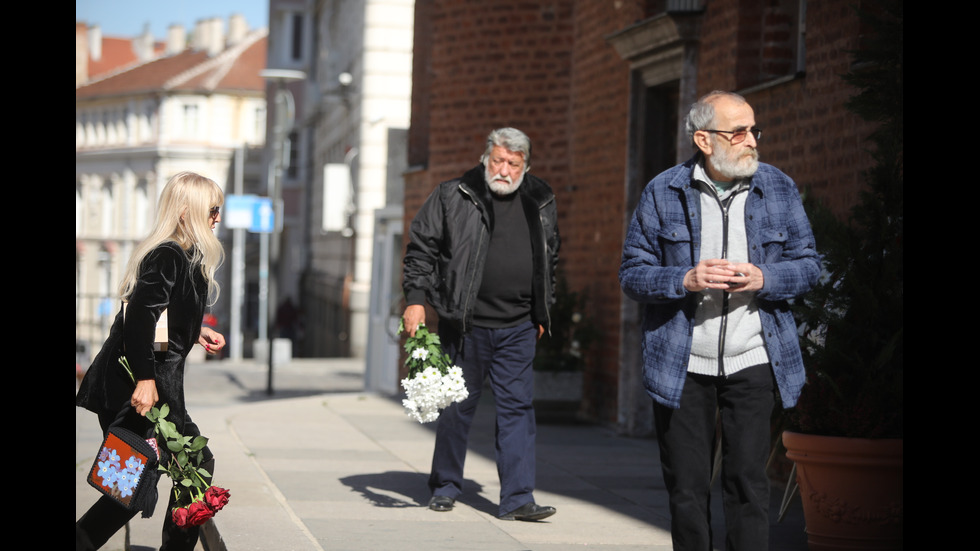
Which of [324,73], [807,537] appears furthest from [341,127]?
[807,537]

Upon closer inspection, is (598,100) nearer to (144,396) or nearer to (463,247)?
(463,247)

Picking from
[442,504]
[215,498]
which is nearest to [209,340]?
[215,498]

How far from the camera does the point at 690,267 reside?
4.76 metres

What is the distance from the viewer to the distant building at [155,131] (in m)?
75.5

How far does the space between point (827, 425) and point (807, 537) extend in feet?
1.96

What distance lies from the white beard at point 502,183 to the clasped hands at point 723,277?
234cm

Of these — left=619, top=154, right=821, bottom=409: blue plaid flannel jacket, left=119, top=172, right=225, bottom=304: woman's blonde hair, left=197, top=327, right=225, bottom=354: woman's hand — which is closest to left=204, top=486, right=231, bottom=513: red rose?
left=197, top=327, right=225, bottom=354: woman's hand

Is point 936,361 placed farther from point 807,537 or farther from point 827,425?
point 807,537

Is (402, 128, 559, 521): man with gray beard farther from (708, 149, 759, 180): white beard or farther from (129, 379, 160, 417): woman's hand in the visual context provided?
(708, 149, 759, 180): white beard

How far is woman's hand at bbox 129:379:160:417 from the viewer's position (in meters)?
5.05

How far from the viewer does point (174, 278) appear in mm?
5137

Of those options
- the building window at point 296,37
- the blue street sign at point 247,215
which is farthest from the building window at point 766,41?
the building window at point 296,37

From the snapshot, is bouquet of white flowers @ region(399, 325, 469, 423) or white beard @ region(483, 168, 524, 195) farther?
white beard @ region(483, 168, 524, 195)

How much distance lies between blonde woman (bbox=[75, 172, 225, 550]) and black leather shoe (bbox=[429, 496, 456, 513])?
6.62ft
